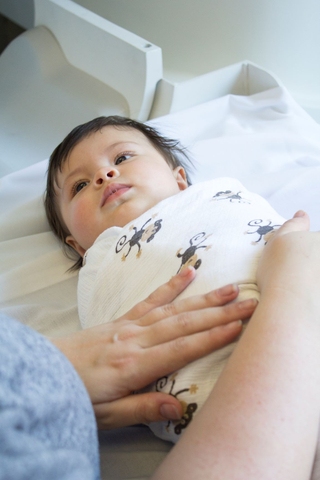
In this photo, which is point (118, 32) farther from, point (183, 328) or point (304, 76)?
point (183, 328)

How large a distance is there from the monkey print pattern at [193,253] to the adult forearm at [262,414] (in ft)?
0.53

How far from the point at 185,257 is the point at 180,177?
39cm

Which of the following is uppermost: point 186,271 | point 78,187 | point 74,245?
point 186,271

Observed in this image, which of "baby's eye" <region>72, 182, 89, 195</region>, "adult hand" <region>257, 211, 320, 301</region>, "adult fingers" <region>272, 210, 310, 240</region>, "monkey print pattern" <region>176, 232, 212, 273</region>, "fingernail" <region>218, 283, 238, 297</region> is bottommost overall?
"baby's eye" <region>72, 182, 89, 195</region>

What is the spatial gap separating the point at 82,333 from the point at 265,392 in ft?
0.77

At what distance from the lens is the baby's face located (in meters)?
0.79

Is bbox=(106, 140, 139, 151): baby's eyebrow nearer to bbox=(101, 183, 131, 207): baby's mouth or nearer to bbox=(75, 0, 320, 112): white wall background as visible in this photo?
bbox=(101, 183, 131, 207): baby's mouth

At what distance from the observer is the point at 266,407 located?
1.20 ft

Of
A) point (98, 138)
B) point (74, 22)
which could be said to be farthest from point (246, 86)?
point (98, 138)

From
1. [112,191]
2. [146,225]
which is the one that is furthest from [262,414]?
[112,191]

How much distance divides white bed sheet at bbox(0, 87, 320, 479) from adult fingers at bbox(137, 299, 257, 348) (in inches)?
11.3

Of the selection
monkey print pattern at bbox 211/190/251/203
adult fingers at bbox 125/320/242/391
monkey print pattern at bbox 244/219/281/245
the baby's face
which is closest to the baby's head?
the baby's face

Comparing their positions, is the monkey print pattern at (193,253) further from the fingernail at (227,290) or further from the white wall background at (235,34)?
the white wall background at (235,34)

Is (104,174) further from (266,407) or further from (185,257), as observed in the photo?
(266,407)
